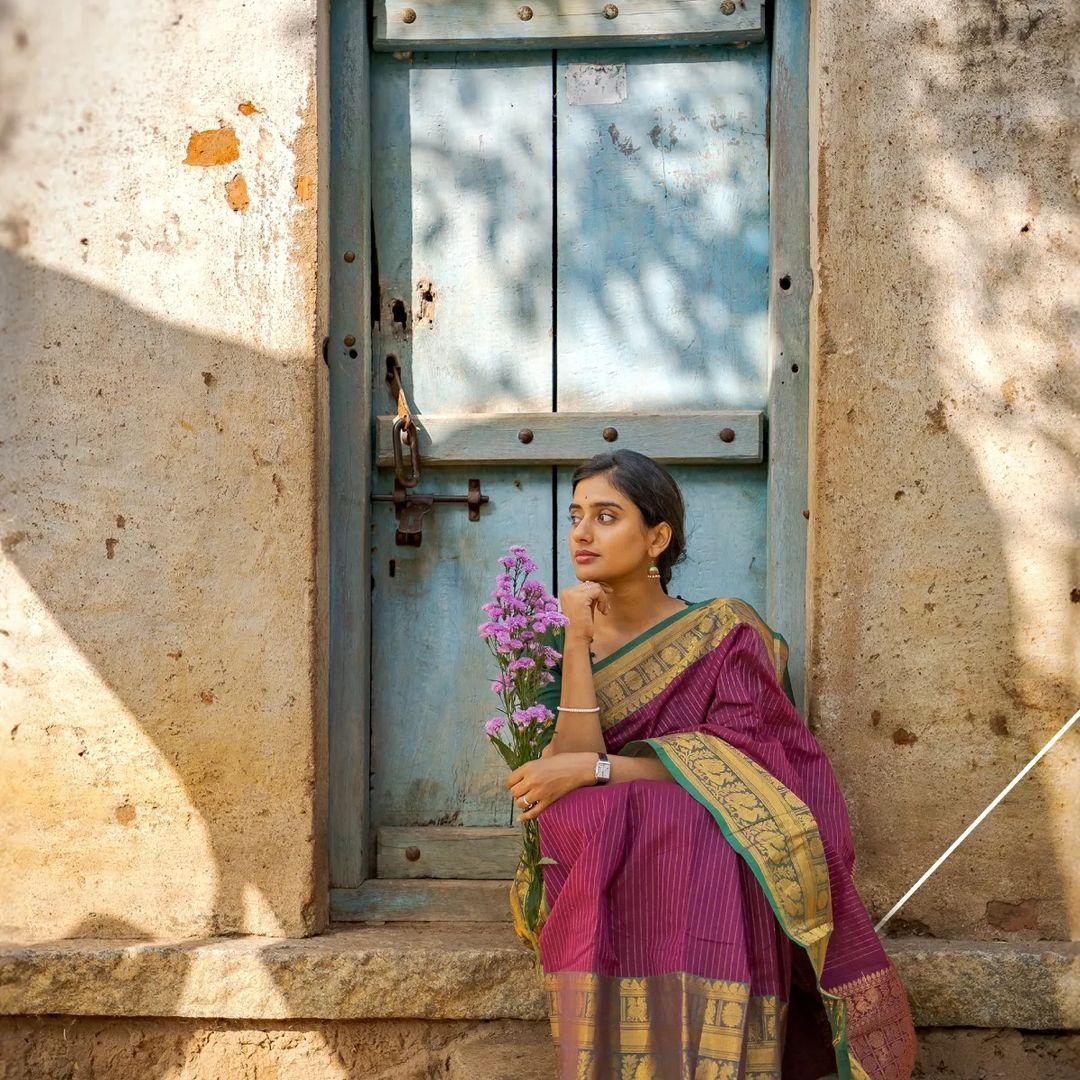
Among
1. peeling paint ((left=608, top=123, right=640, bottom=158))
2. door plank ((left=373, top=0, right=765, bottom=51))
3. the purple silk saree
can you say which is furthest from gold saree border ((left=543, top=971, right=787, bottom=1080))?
door plank ((left=373, top=0, right=765, bottom=51))

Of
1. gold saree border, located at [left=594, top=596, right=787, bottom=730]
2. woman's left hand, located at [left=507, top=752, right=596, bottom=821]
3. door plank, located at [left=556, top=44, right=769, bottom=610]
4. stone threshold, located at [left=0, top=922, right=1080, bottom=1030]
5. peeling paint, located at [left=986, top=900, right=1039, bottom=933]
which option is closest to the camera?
woman's left hand, located at [left=507, top=752, right=596, bottom=821]

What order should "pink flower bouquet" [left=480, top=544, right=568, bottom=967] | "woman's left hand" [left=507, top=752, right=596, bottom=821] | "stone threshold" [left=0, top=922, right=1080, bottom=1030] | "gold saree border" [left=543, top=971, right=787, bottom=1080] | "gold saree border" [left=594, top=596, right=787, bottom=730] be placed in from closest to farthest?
1. "gold saree border" [left=543, top=971, right=787, bottom=1080]
2. "woman's left hand" [left=507, top=752, right=596, bottom=821]
3. "pink flower bouquet" [left=480, top=544, right=568, bottom=967]
4. "gold saree border" [left=594, top=596, right=787, bottom=730]
5. "stone threshold" [left=0, top=922, right=1080, bottom=1030]

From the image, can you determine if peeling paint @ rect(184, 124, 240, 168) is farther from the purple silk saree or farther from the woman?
the purple silk saree

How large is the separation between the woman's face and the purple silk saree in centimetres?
30

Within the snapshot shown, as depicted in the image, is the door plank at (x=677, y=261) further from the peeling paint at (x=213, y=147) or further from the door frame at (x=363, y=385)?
the peeling paint at (x=213, y=147)

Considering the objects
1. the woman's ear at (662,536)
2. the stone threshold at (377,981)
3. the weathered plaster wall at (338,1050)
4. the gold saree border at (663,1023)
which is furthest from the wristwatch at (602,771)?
the weathered plaster wall at (338,1050)

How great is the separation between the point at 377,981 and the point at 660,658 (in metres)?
1.00

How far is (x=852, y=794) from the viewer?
304 cm

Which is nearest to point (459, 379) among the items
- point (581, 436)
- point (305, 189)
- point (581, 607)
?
point (581, 436)

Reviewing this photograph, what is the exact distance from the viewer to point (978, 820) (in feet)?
9.64

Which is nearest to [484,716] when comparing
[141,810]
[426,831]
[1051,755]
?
[426,831]

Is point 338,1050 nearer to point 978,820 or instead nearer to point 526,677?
point 526,677

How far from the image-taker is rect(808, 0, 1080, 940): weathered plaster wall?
3.01 metres

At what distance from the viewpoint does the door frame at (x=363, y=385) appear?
10.6 ft
